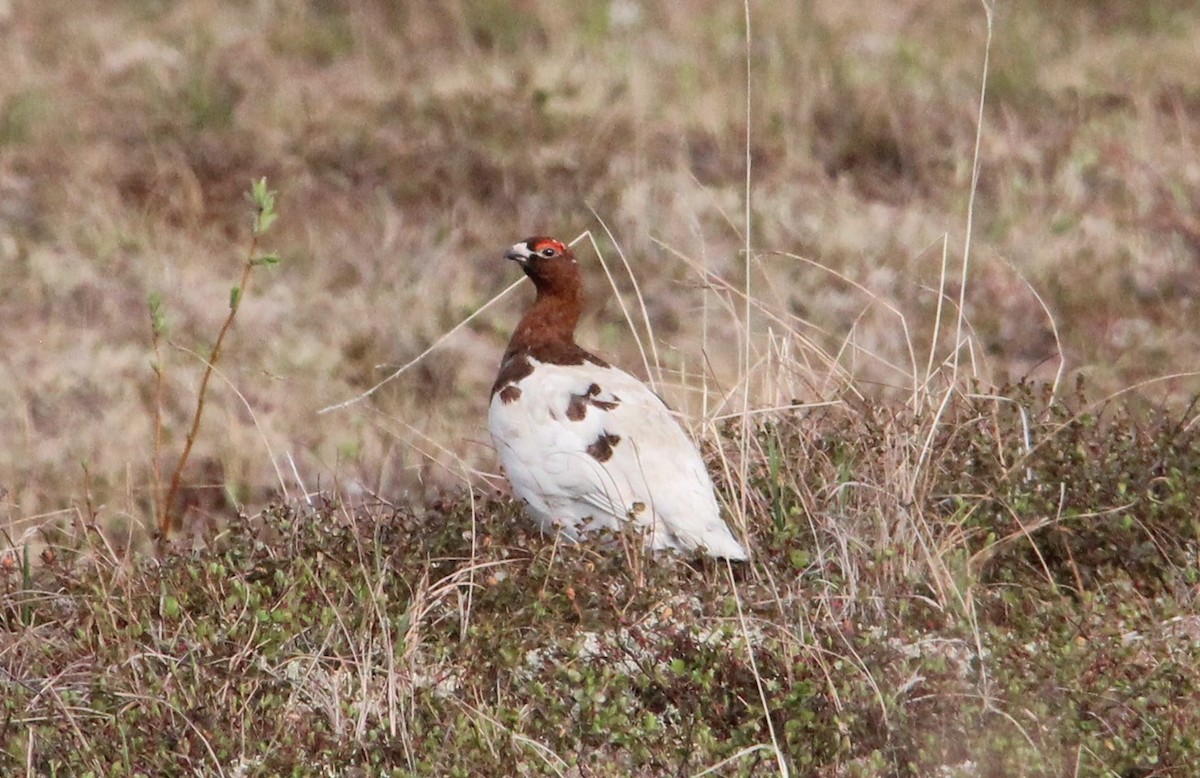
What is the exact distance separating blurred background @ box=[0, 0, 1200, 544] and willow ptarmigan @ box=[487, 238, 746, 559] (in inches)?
55.5

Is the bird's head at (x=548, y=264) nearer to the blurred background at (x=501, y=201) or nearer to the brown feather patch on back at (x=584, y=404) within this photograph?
the brown feather patch on back at (x=584, y=404)

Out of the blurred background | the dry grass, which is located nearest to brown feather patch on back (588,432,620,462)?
the dry grass

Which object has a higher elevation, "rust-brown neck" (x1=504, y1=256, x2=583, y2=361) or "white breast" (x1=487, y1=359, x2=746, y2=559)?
"rust-brown neck" (x1=504, y1=256, x2=583, y2=361)

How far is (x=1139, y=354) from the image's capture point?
8.15 metres

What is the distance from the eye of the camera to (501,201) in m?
9.78

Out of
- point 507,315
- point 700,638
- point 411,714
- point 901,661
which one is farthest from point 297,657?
point 507,315

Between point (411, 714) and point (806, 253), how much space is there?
5363 mm

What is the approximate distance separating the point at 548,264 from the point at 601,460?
0.80 m

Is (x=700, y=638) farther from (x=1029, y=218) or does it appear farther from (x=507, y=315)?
(x=1029, y=218)

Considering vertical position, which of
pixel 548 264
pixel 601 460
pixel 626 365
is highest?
pixel 548 264

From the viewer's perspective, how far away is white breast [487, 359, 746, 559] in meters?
4.92

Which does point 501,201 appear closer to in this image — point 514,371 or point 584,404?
point 514,371

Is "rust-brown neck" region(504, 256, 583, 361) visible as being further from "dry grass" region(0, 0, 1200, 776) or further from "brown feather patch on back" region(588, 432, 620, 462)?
"brown feather patch on back" region(588, 432, 620, 462)

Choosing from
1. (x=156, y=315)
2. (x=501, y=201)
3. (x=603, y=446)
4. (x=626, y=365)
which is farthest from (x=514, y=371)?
(x=501, y=201)
